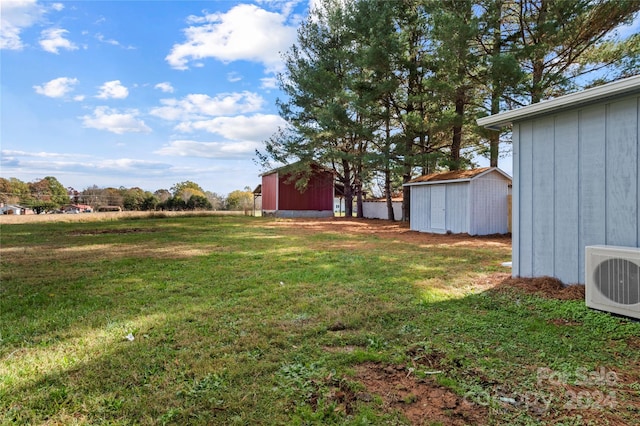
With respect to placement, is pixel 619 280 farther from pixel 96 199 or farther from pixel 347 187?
pixel 96 199

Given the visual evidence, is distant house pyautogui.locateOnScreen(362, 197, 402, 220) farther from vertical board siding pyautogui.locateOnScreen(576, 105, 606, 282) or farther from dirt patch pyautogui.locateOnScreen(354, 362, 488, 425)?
dirt patch pyautogui.locateOnScreen(354, 362, 488, 425)

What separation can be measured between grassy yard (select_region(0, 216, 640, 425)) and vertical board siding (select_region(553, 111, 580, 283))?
27.2 inches

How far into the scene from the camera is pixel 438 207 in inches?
435

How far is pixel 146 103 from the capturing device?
1648 cm

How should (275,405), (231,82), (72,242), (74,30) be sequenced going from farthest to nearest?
(231,82) < (72,242) < (74,30) < (275,405)

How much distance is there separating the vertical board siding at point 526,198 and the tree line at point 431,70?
22.4ft

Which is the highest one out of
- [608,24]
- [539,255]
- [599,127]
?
[608,24]

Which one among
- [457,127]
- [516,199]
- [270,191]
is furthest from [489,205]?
[270,191]

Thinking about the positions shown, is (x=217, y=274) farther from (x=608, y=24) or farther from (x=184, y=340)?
(x=608, y=24)

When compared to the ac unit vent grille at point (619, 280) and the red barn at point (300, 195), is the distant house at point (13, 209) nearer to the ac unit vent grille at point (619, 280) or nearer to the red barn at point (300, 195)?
the red barn at point (300, 195)

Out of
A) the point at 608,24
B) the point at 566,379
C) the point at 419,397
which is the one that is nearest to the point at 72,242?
the point at 419,397

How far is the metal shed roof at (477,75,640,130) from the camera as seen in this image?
3.13m

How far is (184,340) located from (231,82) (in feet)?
51.6

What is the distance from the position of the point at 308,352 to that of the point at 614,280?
289 centimetres
